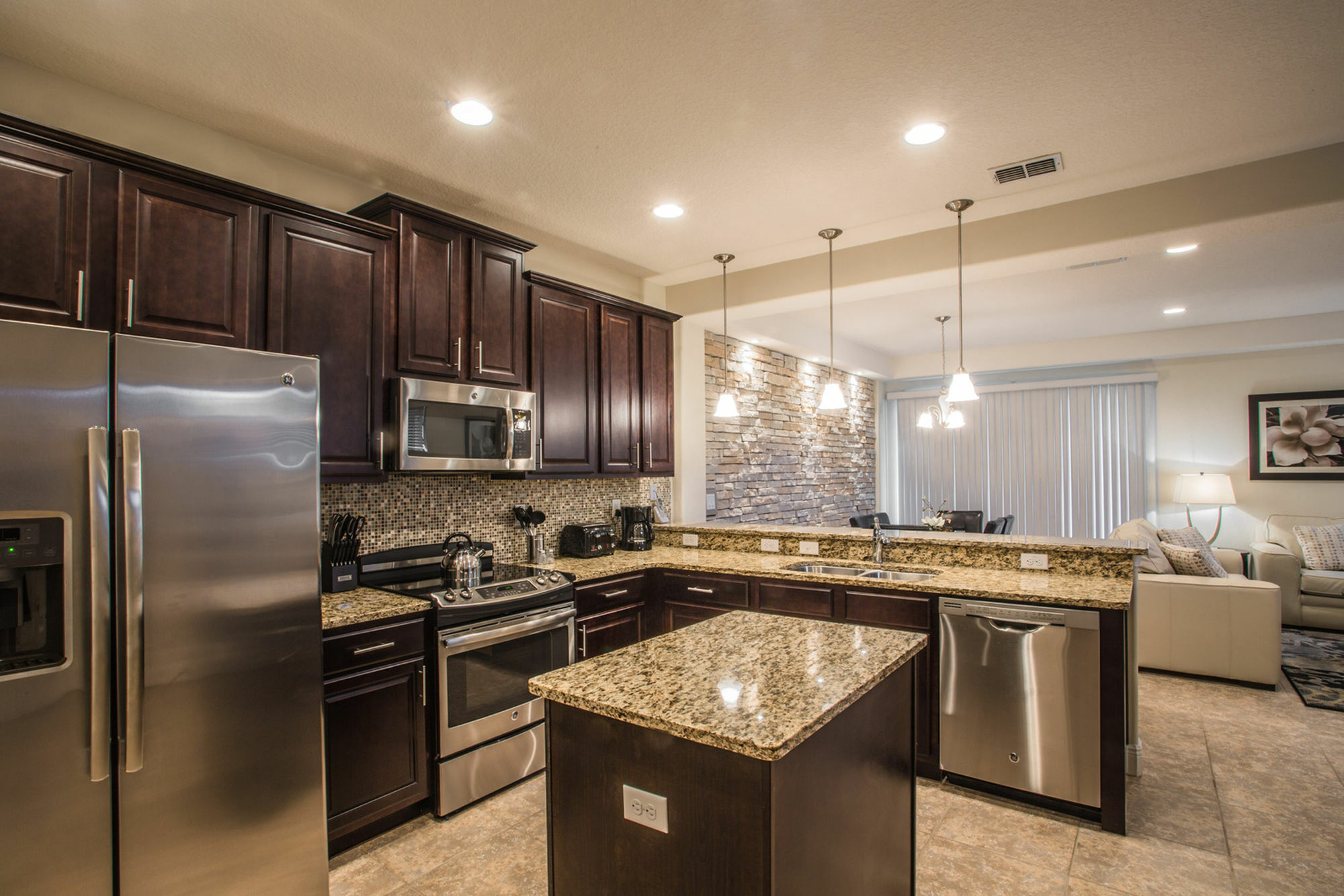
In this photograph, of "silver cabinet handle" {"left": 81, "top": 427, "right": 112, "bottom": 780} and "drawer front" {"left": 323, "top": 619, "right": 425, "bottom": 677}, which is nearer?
"silver cabinet handle" {"left": 81, "top": 427, "right": 112, "bottom": 780}

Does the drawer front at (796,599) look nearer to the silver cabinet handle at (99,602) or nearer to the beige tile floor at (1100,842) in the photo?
the beige tile floor at (1100,842)

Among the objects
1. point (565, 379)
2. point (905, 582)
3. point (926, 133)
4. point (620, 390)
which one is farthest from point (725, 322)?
point (905, 582)

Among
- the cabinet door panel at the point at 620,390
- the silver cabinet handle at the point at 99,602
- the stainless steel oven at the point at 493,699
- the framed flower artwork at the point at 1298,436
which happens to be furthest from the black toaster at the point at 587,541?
the framed flower artwork at the point at 1298,436

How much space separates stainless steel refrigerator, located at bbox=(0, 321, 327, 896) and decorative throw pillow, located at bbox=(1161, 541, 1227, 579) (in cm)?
507

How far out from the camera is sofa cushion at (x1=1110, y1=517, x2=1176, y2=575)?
4340 mm

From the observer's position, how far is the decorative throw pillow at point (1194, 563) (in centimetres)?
425

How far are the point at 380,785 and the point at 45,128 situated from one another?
2316mm

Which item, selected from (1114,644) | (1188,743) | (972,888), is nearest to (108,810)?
(972,888)

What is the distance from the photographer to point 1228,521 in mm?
6320

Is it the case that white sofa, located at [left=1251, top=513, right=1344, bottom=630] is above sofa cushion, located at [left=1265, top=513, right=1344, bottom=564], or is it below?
below

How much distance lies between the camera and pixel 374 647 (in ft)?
7.61

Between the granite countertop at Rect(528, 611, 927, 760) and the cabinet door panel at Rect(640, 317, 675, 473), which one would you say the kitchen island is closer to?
the granite countertop at Rect(528, 611, 927, 760)

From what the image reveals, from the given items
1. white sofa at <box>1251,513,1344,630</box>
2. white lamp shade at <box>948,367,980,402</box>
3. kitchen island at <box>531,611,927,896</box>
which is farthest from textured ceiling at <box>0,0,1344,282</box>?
white sofa at <box>1251,513,1344,630</box>

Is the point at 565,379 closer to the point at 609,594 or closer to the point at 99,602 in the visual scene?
the point at 609,594
